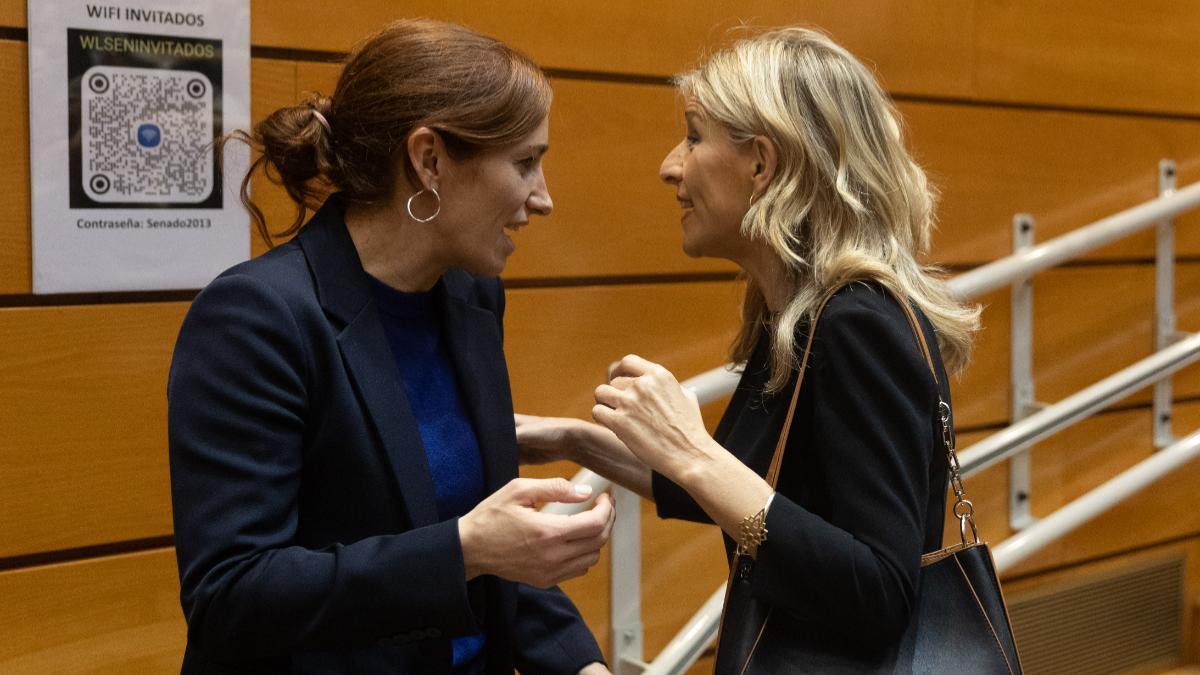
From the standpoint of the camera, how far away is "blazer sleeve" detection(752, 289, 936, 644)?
5.08 feet

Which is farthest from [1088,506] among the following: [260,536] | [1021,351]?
[260,536]

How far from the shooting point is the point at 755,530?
1.57 metres

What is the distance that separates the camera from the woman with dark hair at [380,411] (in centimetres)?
140

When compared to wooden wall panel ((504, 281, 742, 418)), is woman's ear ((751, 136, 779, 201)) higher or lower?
higher

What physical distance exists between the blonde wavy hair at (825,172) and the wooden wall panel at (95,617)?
1385 mm

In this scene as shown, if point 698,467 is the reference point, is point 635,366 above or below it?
above

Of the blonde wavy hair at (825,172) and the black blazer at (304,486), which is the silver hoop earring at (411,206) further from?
the blonde wavy hair at (825,172)

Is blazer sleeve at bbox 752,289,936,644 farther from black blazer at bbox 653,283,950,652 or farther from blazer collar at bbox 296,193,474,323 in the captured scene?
blazer collar at bbox 296,193,474,323

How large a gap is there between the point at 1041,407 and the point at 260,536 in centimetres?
295

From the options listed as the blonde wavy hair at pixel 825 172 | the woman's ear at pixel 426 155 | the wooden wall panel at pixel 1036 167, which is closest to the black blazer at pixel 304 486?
the woman's ear at pixel 426 155

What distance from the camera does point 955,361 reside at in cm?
181

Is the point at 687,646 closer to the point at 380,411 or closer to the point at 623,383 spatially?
the point at 623,383

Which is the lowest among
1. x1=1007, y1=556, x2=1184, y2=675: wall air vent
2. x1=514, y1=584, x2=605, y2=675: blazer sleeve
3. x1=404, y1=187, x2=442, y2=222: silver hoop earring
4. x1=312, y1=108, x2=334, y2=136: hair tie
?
x1=1007, y1=556, x2=1184, y2=675: wall air vent

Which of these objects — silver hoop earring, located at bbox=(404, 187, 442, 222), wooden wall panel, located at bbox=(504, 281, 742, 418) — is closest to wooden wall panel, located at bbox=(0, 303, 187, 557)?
wooden wall panel, located at bbox=(504, 281, 742, 418)
